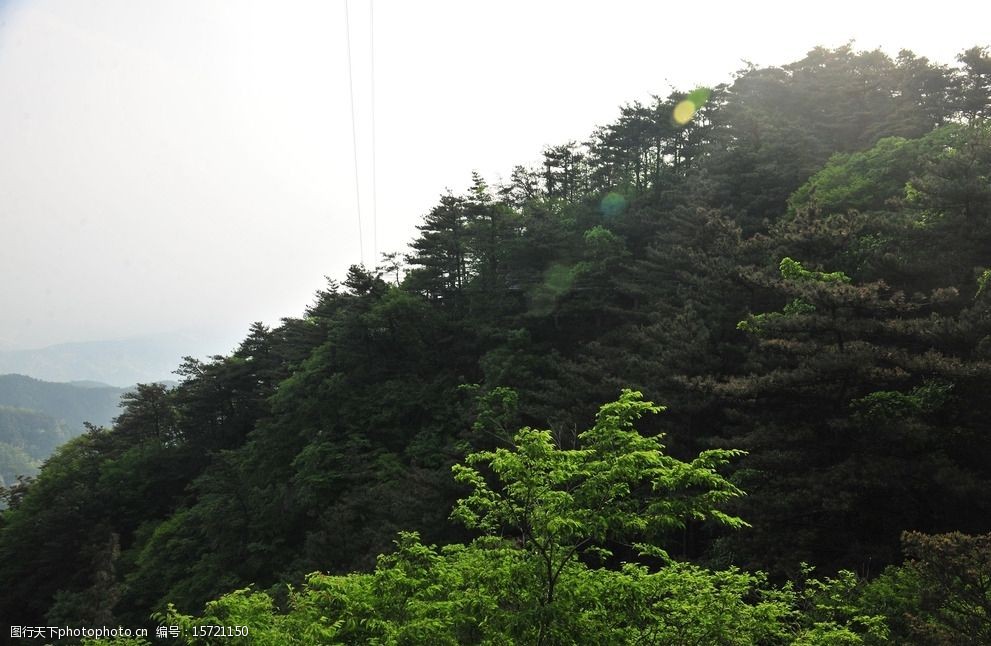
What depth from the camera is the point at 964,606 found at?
6.27 metres

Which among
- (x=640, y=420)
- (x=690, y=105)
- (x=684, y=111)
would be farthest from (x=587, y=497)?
(x=690, y=105)

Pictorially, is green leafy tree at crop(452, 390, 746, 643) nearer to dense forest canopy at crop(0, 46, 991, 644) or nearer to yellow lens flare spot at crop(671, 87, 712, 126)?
dense forest canopy at crop(0, 46, 991, 644)

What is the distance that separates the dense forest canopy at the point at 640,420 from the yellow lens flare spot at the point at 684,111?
0.55 metres

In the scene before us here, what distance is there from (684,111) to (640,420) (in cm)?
3322

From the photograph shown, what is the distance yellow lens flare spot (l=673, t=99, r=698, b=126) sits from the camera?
41.4 meters

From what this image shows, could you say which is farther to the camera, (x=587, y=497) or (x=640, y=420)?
(x=640, y=420)

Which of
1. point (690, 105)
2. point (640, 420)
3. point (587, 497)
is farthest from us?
point (690, 105)

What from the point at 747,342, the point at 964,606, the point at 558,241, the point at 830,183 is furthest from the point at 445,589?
the point at 558,241

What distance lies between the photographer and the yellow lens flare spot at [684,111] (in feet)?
136

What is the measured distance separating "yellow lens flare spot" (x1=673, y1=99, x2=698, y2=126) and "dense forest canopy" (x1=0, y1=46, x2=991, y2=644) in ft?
1.80

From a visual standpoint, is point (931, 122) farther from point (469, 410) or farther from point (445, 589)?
point (445, 589)

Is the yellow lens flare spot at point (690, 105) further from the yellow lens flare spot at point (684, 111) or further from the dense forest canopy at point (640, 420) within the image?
the dense forest canopy at point (640, 420)

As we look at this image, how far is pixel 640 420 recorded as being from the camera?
17.0 metres

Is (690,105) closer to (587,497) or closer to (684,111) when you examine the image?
(684,111)
